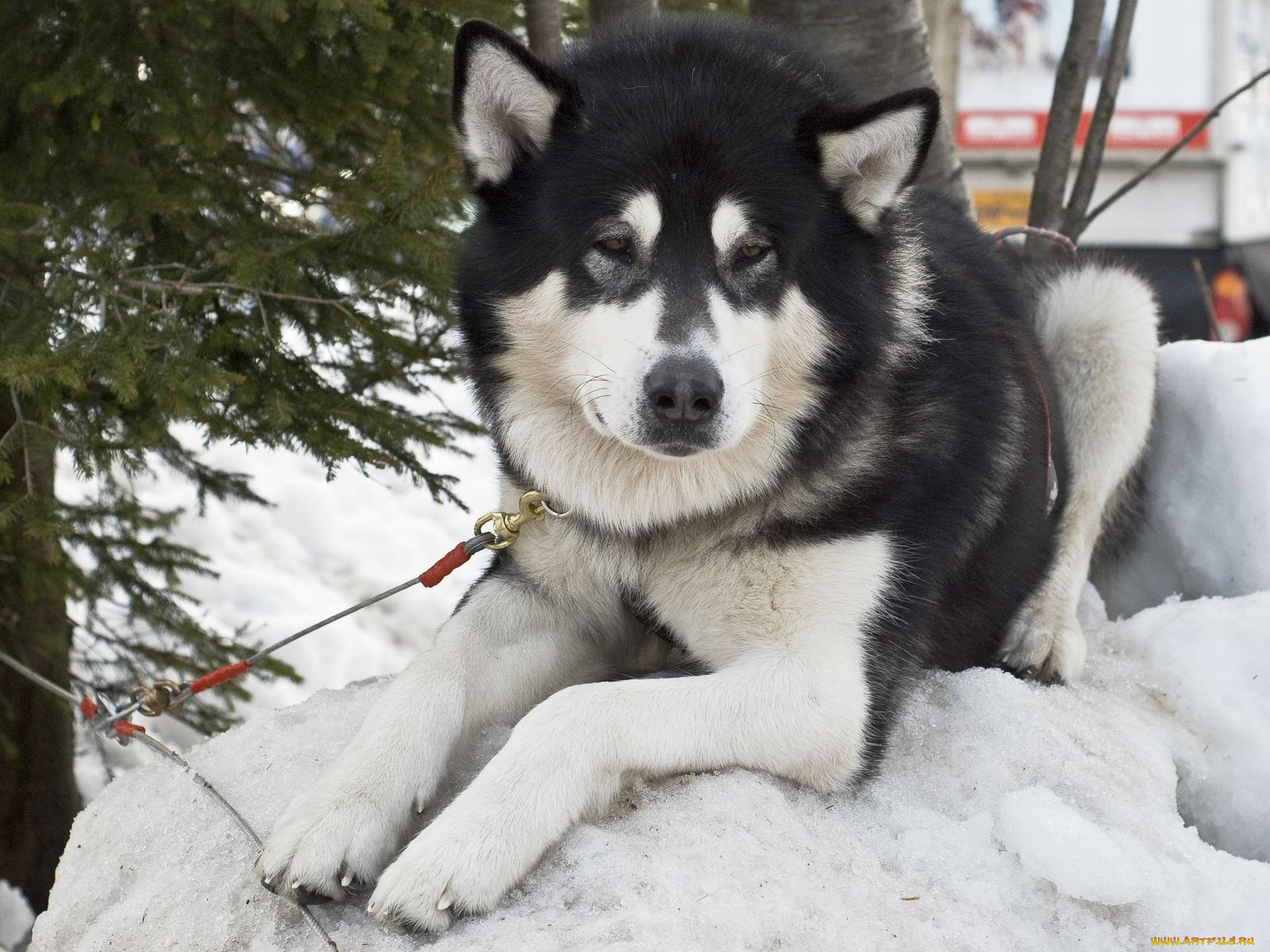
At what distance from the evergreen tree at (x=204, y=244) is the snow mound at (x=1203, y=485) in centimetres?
209

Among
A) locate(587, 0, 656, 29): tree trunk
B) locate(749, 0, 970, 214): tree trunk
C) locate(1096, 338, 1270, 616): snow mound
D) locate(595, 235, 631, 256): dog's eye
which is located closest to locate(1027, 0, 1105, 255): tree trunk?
locate(749, 0, 970, 214): tree trunk

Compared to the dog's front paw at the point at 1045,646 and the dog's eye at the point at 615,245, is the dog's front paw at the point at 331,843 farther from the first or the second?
the dog's front paw at the point at 1045,646

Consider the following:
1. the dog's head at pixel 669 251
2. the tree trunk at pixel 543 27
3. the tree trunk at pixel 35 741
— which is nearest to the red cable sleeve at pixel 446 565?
the dog's head at pixel 669 251

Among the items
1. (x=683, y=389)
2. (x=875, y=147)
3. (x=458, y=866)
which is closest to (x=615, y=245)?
(x=683, y=389)

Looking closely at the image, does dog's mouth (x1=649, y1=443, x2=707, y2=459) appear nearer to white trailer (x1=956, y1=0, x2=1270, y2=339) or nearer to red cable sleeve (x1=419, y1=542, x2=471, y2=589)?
red cable sleeve (x1=419, y1=542, x2=471, y2=589)

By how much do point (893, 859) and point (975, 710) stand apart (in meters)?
0.50

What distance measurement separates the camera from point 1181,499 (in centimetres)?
351

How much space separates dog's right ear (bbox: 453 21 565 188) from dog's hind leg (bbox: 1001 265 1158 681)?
5.31 ft

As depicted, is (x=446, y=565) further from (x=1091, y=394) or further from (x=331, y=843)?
(x=1091, y=394)

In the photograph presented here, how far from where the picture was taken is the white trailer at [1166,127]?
10539 mm

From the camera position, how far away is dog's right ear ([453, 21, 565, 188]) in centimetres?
225

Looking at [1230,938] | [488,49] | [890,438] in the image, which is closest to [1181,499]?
[890,438]

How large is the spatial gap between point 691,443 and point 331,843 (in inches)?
35.4

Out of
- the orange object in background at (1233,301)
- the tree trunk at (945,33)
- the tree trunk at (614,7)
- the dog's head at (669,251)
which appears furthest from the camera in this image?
the orange object in background at (1233,301)
